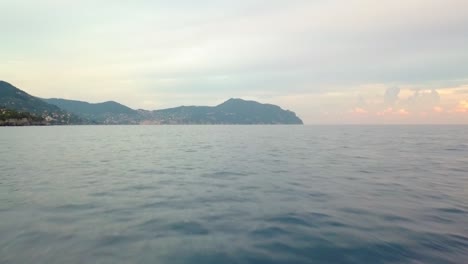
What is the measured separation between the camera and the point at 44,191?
78.5ft

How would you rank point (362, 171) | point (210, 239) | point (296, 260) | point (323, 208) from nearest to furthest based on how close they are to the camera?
point (296, 260) < point (210, 239) < point (323, 208) < point (362, 171)

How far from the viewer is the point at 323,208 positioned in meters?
19.3

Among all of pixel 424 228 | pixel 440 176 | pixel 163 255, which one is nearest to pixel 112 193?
pixel 163 255

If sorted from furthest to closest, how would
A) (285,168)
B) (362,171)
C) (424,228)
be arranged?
(285,168) → (362,171) → (424,228)

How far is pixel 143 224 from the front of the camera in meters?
16.0

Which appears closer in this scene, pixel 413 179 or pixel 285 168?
pixel 413 179

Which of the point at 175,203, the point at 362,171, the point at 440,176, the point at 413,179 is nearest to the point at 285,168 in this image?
the point at 362,171

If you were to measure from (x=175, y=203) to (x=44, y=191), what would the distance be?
11.6m

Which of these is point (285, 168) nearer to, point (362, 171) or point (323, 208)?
point (362, 171)

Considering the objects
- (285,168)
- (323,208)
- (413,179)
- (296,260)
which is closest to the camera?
(296,260)

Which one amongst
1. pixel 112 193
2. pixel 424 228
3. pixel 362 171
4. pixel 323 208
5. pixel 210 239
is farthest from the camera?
pixel 362 171

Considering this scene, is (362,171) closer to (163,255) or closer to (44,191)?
(163,255)

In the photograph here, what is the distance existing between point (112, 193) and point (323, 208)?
51.5ft

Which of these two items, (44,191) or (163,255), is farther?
(44,191)
